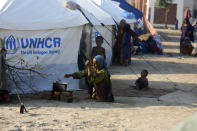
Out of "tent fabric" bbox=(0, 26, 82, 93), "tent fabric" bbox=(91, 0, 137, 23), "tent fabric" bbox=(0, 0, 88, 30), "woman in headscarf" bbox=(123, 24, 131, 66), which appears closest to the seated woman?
"tent fabric" bbox=(0, 26, 82, 93)

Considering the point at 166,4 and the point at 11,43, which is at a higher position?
the point at 166,4

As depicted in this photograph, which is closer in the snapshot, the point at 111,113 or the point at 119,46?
the point at 111,113

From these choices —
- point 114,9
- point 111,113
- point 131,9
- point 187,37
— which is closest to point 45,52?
point 111,113

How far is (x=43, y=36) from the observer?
324 inches

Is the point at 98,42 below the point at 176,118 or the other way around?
the other way around

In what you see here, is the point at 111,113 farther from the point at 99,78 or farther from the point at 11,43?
the point at 11,43

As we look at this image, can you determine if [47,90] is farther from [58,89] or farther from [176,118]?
[176,118]

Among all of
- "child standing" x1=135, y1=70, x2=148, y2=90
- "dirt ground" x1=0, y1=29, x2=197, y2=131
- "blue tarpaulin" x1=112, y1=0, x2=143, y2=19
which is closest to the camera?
"dirt ground" x1=0, y1=29, x2=197, y2=131

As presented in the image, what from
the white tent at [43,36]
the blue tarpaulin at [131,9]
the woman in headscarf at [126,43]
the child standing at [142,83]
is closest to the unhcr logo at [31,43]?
the white tent at [43,36]

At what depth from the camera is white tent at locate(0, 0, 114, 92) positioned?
7922 mm

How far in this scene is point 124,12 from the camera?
48.3 feet

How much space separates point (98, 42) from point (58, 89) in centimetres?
229

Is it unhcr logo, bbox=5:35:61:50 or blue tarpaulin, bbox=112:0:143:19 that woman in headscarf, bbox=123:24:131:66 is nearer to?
blue tarpaulin, bbox=112:0:143:19

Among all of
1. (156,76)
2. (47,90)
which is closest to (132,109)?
(47,90)
